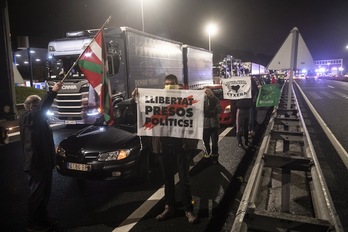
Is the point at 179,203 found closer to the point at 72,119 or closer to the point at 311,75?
the point at 72,119

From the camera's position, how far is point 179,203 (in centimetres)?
518

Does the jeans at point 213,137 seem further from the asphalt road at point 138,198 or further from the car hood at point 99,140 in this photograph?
the car hood at point 99,140

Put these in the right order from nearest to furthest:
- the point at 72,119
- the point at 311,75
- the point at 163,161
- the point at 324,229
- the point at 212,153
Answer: the point at 324,229, the point at 163,161, the point at 212,153, the point at 72,119, the point at 311,75

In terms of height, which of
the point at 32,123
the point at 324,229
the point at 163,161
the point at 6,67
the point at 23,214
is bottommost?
the point at 23,214

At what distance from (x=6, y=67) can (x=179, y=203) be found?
4.69 m

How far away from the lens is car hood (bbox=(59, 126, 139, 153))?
5598 millimetres

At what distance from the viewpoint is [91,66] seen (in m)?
5.02

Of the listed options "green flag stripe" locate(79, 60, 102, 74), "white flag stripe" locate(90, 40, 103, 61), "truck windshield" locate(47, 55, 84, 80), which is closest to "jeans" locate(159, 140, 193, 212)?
"green flag stripe" locate(79, 60, 102, 74)

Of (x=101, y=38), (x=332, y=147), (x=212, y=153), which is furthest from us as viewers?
(x=332, y=147)

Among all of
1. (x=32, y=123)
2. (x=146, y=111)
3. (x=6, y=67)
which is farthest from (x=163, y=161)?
(x=6, y=67)

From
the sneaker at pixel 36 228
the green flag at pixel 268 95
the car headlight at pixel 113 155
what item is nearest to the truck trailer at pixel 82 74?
the green flag at pixel 268 95

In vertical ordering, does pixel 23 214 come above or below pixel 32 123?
below

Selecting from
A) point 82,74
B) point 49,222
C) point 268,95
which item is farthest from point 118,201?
point 82,74

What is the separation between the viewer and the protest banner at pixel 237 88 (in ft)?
30.3
